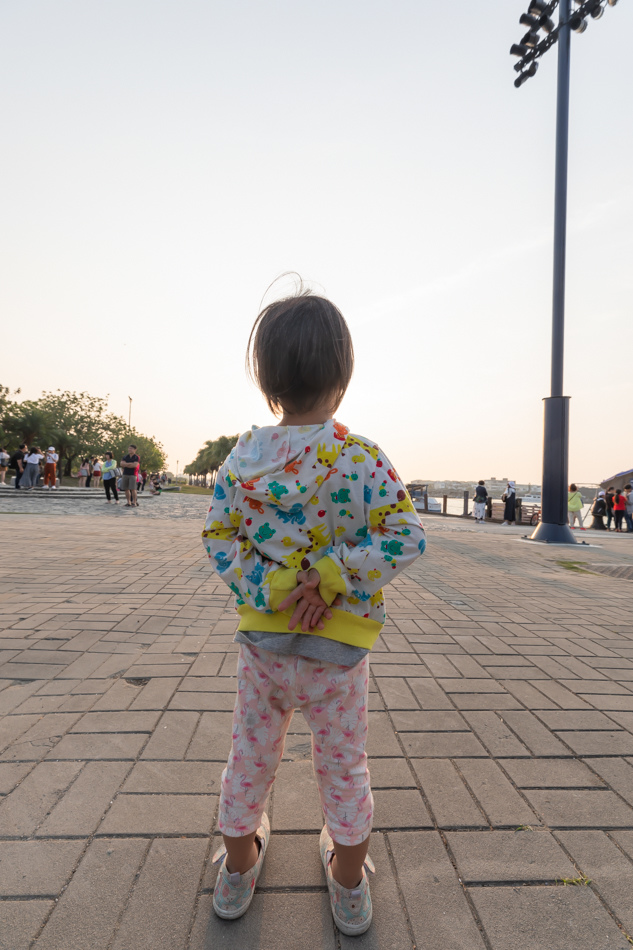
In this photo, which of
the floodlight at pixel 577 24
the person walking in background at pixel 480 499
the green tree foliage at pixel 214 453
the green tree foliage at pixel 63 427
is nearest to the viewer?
the floodlight at pixel 577 24

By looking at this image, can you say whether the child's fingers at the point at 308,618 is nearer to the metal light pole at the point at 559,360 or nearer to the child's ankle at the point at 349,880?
the child's ankle at the point at 349,880

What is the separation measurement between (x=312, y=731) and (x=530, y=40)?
1316 centimetres

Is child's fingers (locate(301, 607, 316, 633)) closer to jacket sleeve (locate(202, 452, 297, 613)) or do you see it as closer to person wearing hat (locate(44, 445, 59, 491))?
jacket sleeve (locate(202, 452, 297, 613))

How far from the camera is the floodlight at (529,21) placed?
1016 centimetres

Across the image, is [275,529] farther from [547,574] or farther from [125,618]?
[547,574]

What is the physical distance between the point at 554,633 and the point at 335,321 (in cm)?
349

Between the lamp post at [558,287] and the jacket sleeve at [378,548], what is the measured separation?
31.4ft

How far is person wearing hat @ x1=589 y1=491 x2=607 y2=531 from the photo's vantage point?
19.7m

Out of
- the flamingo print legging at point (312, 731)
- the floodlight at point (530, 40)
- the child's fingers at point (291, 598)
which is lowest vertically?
the flamingo print legging at point (312, 731)

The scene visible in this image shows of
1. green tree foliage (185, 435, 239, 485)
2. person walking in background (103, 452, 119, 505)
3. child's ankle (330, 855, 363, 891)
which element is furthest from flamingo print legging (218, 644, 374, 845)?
green tree foliage (185, 435, 239, 485)

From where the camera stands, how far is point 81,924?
1.36 metres

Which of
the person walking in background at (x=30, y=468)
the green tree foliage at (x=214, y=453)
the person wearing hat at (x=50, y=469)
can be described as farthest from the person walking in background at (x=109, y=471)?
the green tree foliage at (x=214, y=453)

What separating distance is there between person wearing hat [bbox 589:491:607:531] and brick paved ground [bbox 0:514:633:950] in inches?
683

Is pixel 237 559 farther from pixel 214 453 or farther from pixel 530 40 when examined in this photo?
pixel 214 453
